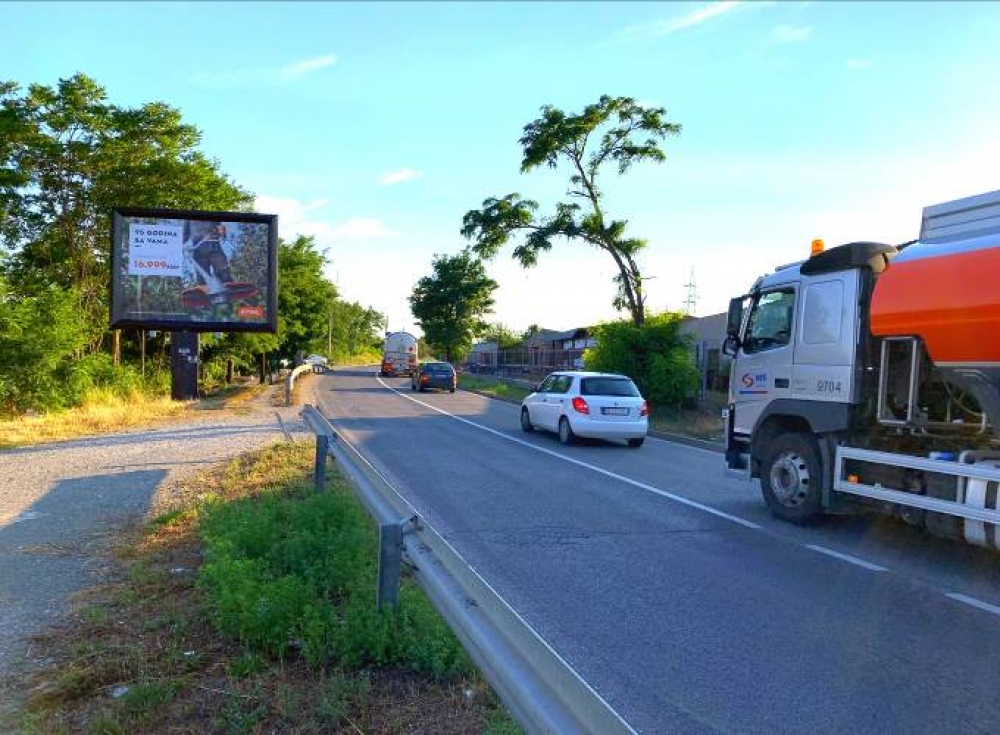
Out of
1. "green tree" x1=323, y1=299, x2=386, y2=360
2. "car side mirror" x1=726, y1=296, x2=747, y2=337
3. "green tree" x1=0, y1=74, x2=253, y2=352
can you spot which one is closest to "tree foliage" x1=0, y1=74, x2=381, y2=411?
"green tree" x1=0, y1=74, x2=253, y2=352

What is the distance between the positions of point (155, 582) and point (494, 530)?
11.5 ft

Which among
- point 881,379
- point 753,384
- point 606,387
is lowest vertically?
point 606,387

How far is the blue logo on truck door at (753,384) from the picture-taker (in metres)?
9.12

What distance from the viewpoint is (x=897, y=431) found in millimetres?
7602

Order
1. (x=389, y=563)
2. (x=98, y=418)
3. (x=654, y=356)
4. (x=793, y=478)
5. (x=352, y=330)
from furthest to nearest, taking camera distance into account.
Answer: (x=352, y=330) → (x=654, y=356) → (x=98, y=418) → (x=793, y=478) → (x=389, y=563)

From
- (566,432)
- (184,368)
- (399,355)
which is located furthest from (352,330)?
(566,432)

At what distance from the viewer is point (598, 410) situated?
15688mm

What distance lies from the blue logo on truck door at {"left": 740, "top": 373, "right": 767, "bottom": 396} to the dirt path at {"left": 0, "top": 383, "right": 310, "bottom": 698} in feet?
22.9

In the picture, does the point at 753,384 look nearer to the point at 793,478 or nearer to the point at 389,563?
the point at 793,478

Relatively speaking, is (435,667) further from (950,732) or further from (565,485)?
(565,485)

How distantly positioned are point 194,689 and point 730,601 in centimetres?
383

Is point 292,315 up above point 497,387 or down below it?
above

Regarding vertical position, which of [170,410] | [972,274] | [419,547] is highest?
[972,274]

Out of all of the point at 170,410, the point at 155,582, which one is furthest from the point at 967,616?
the point at 170,410
